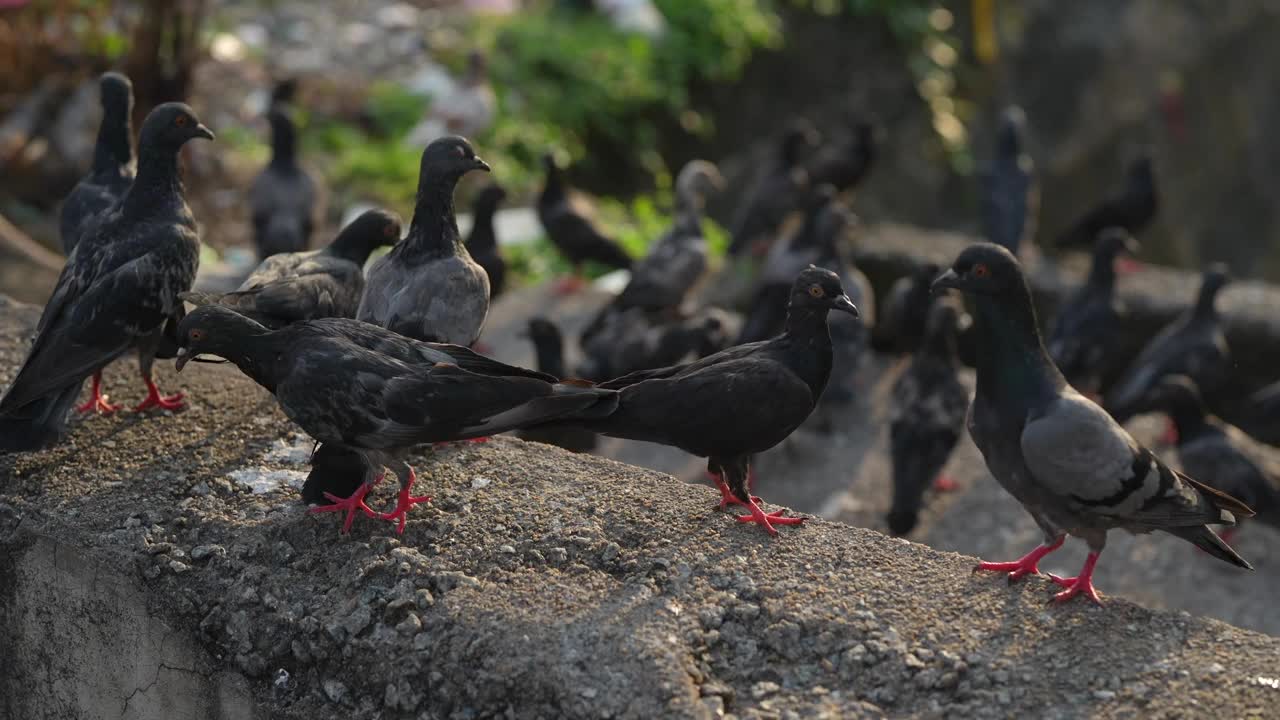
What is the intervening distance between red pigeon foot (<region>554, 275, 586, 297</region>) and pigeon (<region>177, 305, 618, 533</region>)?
524 centimetres

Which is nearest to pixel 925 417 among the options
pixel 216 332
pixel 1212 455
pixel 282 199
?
pixel 1212 455

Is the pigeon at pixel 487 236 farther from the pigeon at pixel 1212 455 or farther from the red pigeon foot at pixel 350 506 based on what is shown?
the red pigeon foot at pixel 350 506

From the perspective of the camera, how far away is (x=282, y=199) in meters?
8.77

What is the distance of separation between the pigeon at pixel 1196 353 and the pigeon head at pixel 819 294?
3.94 metres

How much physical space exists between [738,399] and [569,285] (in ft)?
17.1

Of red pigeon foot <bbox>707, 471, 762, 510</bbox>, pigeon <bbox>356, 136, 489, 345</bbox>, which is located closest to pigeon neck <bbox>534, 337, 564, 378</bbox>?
pigeon <bbox>356, 136, 489, 345</bbox>

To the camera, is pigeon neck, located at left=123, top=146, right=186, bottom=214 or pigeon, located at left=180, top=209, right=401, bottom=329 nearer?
pigeon, located at left=180, top=209, right=401, bottom=329

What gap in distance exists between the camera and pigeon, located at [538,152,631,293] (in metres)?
9.69

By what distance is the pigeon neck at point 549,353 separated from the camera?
7719 millimetres

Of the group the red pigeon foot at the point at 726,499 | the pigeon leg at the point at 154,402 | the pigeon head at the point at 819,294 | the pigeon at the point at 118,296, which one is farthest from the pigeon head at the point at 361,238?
the red pigeon foot at the point at 726,499

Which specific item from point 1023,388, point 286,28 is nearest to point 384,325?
point 1023,388

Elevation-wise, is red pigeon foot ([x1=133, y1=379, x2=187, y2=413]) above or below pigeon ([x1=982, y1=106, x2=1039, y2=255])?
above

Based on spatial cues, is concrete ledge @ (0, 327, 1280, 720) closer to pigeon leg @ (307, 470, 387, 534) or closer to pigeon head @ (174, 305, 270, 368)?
pigeon leg @ (307, 470, 387, 534)

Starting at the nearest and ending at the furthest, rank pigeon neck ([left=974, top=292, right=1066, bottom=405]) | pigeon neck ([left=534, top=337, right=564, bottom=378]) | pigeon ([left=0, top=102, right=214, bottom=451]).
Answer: pigeon neck ([left=974, top=292, right=1066, bottom=405]), pigeon ([left=0, top=102, right=214, bottom=451]), pigeon neck ([left=534, top=337, right=564, bottom=378])
